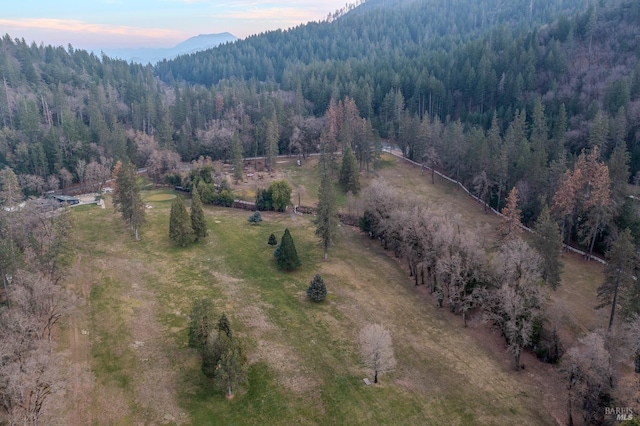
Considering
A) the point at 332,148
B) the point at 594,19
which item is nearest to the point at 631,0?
the point at 594,19

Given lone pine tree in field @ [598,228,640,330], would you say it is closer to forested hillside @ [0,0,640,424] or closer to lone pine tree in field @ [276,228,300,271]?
forested hillside @ [0,0,640,424]

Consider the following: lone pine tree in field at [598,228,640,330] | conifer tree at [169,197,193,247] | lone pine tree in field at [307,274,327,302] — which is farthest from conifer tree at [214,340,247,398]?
lone pine tree in field at [598,228,640,330]

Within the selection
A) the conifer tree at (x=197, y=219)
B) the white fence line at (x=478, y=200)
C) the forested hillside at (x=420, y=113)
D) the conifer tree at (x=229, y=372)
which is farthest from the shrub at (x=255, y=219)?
the conifer tree at (x=229, y=372)

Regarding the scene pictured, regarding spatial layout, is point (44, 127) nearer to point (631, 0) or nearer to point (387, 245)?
point (387, 245)

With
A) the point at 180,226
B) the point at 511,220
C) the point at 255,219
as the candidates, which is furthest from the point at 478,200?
the point at 180,226

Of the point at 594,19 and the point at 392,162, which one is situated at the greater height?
the point at 594,19

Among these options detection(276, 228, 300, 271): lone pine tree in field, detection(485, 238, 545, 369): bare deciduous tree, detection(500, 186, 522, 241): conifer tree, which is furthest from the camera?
detection(500, 186, 522, 241): conifer tree

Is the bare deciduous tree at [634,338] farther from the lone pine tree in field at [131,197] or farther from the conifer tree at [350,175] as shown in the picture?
the lone pine tree in field at [131,197]
